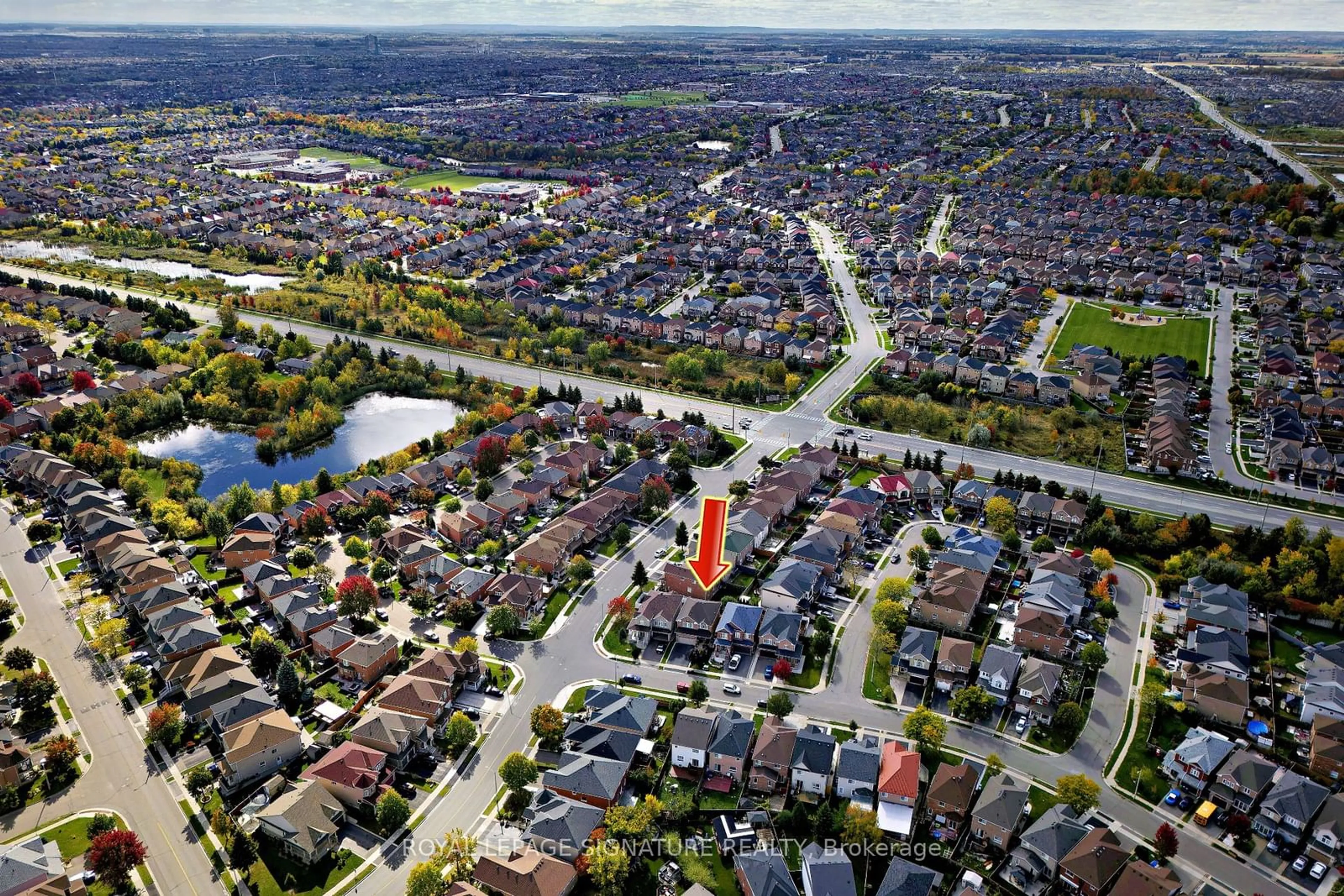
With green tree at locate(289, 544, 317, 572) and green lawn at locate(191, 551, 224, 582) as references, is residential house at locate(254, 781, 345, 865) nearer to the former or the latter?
green tree at locate(289, 544, 317, 572)

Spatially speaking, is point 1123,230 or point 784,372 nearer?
point 784,372

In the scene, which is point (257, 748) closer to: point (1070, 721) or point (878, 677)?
point (878, 677)

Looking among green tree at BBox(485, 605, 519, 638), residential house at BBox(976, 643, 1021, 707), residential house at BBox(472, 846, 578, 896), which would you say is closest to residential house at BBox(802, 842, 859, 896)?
residential house at BBox(472, 846, 578, 896)

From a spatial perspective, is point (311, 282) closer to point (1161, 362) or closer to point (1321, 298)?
point (1161, 362)

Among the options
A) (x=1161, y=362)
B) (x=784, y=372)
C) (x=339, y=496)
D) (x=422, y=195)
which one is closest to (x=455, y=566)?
(x=339, y=496)

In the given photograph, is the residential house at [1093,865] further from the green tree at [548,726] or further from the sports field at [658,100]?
the sports field at [658,100]
